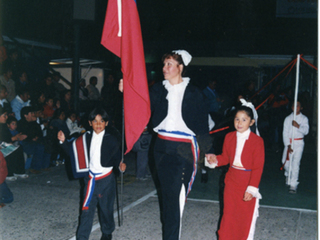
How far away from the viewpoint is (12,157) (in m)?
6.86

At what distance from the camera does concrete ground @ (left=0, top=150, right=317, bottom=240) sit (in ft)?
14.3

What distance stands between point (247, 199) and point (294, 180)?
3.11 m

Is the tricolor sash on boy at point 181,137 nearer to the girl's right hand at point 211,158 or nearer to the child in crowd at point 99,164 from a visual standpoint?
the girl's right hand at point 211,158

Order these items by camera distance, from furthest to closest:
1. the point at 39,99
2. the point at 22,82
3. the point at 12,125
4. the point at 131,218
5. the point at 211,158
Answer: the point at 22,82, the point at 39,99, the point at 12,125, the point at 131,218, the point at 211,158

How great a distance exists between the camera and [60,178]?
23.3 feet

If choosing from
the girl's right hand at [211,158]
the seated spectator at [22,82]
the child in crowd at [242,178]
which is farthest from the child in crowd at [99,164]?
the seated spectator at [22,82]

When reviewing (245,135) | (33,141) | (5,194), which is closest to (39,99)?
(33,141)

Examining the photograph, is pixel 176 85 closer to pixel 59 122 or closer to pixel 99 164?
pixel 99 164

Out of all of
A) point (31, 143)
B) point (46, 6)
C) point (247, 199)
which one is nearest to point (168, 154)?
point (247, 199)

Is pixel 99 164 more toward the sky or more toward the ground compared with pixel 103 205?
more toward the sky

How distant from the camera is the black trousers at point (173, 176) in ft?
11.9

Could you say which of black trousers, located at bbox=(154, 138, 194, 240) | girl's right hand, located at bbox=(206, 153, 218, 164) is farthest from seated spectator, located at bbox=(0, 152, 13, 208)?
girl's right hand, located at bbox=(206, 153, 218, 164)

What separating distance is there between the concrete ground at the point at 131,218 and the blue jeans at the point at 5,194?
0.34ft

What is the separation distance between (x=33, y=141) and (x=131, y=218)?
3.71m
